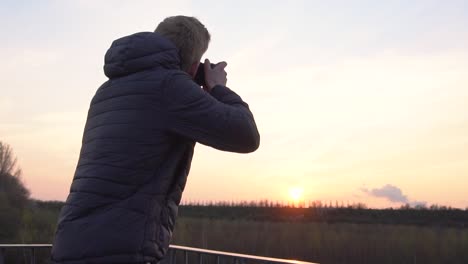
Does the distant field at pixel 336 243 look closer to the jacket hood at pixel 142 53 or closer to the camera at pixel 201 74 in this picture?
the camera at pixel 201 74

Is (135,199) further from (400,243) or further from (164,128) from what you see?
(400,243)

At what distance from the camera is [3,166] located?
69.8 ft

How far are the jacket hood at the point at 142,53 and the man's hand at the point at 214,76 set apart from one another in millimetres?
125

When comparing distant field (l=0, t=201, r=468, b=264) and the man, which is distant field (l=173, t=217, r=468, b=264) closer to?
distant field (l=0, t=201, r=468, b=264)

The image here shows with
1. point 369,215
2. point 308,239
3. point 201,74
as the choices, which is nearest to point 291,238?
point 308,239

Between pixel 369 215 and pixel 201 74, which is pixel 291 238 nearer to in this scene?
pixel 369 215

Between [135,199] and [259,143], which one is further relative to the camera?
[259,143]

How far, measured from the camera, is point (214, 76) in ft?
6.82

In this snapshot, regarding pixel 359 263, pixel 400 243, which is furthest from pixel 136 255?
pixel 400 243

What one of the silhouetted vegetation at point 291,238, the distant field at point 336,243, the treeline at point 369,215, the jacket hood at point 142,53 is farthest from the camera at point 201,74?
the treeline at point 369,215

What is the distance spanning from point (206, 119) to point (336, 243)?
50.1 ft

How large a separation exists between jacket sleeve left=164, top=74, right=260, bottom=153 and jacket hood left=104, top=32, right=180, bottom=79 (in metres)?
0.08

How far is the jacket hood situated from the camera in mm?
1929

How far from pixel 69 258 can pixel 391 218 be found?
29.8 m
